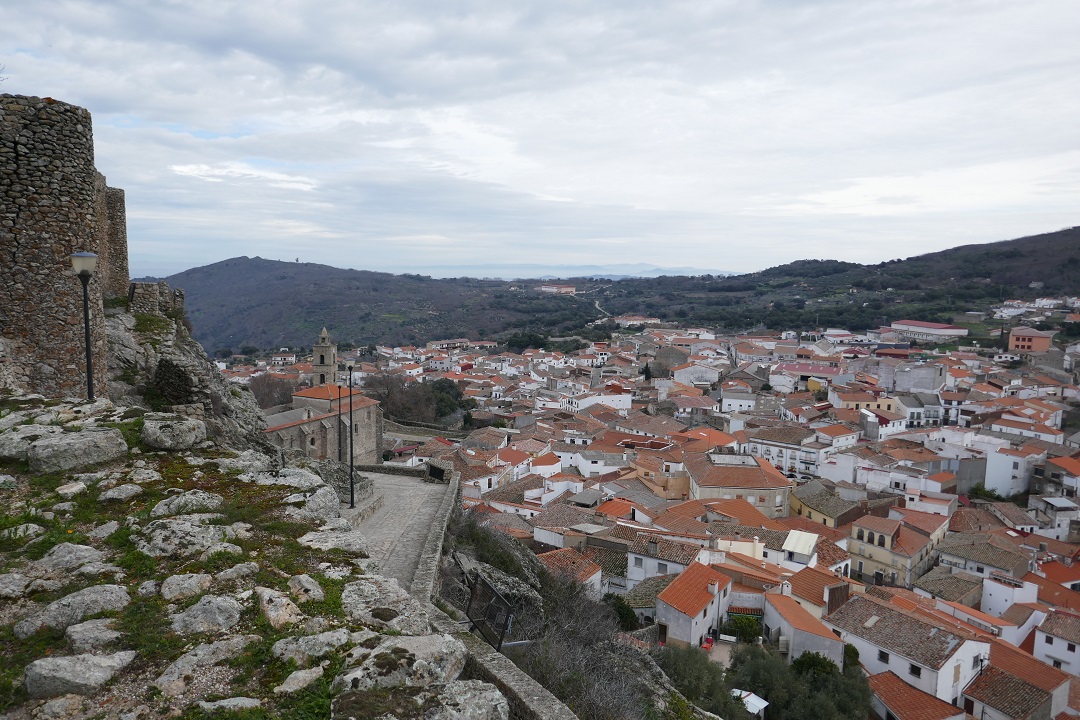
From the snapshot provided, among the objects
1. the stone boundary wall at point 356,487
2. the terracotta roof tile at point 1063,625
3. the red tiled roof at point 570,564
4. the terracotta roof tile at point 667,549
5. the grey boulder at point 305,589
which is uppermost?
the grey boulder at point 305,589

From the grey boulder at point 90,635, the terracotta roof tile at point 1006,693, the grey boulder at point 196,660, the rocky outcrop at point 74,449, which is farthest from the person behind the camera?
the terracotta roof tile at point 1006,693

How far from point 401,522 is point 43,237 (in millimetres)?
6602

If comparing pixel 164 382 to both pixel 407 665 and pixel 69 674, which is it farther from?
pixel 407 665

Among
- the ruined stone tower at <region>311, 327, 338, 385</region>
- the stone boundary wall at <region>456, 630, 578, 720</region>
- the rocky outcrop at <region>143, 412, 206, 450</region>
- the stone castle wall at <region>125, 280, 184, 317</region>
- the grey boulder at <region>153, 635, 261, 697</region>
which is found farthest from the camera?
the ruined stone tower at <region>311, 327, 338, 385</region>

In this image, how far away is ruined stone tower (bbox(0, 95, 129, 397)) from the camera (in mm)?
6867

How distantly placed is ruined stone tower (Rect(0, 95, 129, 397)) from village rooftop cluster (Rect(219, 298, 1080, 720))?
8786mm

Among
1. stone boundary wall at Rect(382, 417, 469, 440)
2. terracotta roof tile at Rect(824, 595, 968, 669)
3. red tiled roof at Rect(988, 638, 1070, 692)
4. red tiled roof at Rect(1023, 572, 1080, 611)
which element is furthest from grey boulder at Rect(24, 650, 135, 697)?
stone boundary wall at Rect(382, 417, 469, 440)

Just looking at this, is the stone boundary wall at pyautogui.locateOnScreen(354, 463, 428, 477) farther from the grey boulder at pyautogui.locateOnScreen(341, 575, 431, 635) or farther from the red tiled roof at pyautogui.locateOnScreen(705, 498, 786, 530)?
the red tiled roof at pyautogui.locateOnScreen(705, 498, 786, 530)

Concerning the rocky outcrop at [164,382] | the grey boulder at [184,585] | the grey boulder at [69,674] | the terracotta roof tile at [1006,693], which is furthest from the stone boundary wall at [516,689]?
the terracotta roof tile at [1006,693]

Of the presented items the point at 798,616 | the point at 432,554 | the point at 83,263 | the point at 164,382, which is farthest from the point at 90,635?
the point at 798,616

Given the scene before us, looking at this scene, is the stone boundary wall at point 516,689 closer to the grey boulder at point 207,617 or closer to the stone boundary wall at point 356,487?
the grey boulder at point 207,617

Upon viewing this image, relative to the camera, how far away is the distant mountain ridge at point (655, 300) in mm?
101625

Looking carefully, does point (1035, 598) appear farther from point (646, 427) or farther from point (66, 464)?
point (66, 464)

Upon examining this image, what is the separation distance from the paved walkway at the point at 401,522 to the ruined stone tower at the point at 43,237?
407 centimetres
